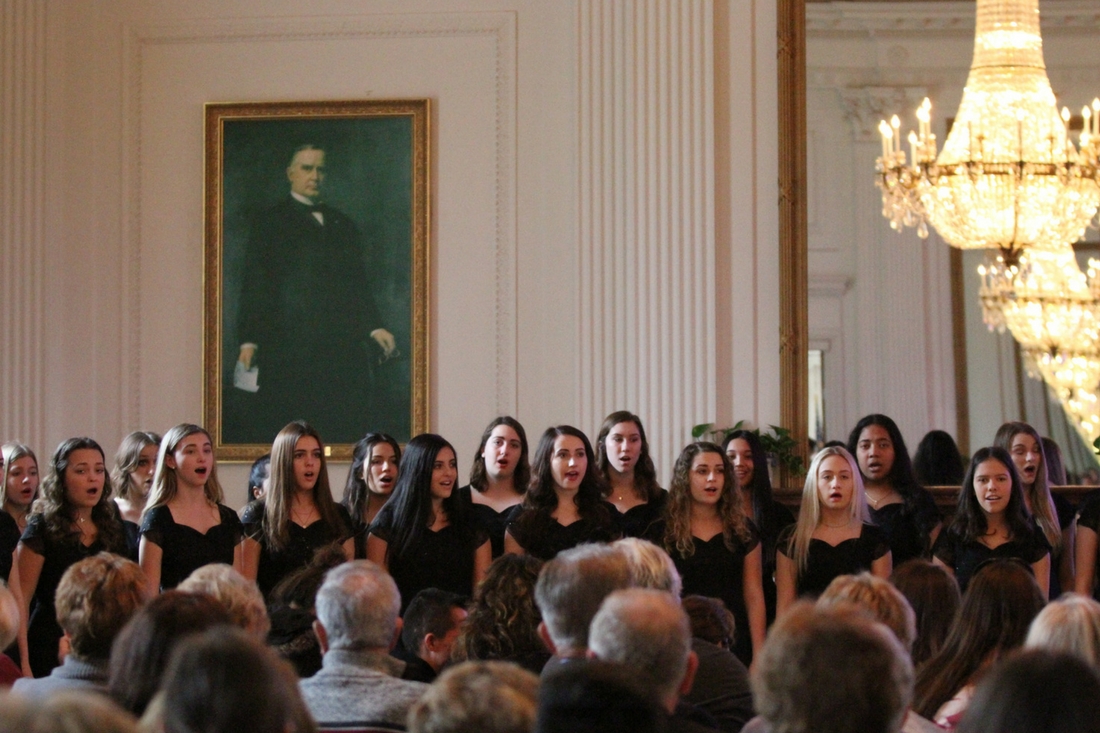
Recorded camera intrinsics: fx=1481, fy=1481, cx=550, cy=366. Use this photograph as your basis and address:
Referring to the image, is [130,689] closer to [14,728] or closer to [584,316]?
[14,728]

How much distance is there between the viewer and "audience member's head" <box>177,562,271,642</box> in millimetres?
4000

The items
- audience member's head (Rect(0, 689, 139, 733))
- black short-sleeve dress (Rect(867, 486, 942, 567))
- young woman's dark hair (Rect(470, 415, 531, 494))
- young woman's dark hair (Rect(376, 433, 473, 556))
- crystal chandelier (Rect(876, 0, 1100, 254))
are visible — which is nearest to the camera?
audience member's head (Rect(0, 689, 139, 733))

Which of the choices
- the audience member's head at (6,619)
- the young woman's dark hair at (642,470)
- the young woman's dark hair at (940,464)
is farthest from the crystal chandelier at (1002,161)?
the audience member's head at (6,619)

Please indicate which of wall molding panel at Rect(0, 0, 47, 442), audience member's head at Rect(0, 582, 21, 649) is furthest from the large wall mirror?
audience member's head at Rect(0, 582, 21, 649)

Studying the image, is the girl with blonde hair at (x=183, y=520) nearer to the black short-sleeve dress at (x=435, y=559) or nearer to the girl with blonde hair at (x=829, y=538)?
the black short-sleeve dress at (x=435, y=559)

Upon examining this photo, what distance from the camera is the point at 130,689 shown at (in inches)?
129

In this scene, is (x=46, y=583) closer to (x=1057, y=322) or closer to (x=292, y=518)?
(x=292, y=518)

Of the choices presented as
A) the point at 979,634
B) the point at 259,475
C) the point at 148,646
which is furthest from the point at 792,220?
the point at 148,646

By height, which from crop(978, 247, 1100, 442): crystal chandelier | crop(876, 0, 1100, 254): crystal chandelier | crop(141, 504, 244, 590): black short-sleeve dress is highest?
crop(876, 0, 1100, 254): crystal chandelier

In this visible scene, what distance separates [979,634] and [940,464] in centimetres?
527

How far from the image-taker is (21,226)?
10297mm

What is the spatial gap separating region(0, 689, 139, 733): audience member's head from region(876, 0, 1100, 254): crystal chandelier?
7.64m

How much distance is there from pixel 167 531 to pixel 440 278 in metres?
4.10

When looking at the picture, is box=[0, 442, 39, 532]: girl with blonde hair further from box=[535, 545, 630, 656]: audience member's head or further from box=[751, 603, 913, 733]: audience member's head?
box=[751, 603, 913, 733]: audience member's head
